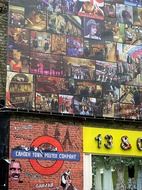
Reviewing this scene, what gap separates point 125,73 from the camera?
1948 cm

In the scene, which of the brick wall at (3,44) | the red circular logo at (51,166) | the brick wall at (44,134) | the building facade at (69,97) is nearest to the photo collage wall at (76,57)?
the building facade at (69,97)

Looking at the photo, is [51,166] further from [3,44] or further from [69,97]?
[3,44]

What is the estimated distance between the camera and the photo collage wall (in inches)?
694

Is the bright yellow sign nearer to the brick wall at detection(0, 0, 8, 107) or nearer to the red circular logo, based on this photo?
the red circular logo

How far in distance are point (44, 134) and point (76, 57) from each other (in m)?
3.29

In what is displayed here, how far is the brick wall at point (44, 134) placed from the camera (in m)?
16.5

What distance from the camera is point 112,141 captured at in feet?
59.2

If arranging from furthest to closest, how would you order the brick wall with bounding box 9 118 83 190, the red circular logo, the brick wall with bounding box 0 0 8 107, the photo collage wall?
the photo collage wall < the brick wall with bounding box 0 0 8 107 < the red circular logo < the brick wall with bounding box 9 118 83 190

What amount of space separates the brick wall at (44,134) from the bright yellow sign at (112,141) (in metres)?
0.33

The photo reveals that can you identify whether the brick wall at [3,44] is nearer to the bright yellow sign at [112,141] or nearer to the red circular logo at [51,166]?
the red circular logo at [51,166]

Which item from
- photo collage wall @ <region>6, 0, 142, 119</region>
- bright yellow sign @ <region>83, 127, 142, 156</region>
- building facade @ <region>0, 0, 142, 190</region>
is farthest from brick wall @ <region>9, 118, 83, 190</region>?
photo collage wall @ <region>6, 0, 142, 119</region>

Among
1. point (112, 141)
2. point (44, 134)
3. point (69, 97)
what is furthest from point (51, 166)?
point (69, 97)

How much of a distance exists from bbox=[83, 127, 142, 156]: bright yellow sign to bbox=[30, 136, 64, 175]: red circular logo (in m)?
1.00

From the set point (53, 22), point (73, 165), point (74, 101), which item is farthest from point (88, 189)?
point (53, 22)
